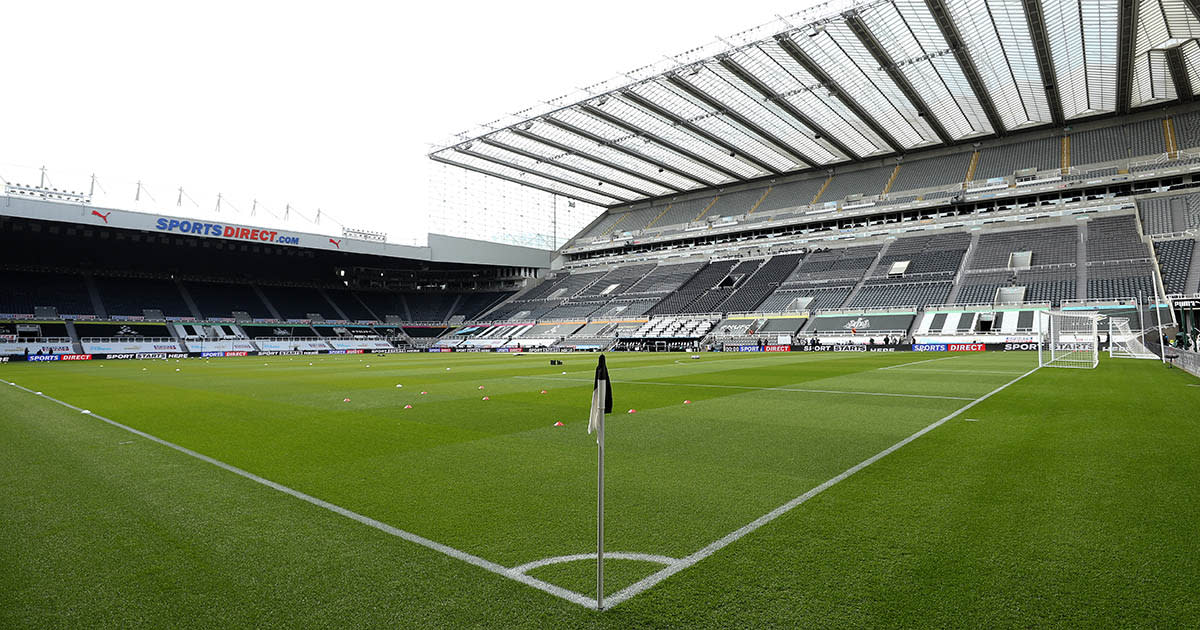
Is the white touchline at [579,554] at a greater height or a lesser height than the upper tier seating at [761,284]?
lesser

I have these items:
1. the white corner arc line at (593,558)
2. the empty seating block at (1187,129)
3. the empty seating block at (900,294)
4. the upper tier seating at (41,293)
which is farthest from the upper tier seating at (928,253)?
the upper tier seating at (41,293)

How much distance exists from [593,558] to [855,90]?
4813cm

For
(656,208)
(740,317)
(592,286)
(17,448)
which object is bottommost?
(17,448)

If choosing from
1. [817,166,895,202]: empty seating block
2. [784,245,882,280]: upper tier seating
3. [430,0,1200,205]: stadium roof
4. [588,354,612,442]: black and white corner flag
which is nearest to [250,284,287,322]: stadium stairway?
[430,0,1200,205]: stadium roof

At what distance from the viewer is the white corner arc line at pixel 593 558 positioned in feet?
12.0

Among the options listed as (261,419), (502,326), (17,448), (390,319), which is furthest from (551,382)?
(390,319)

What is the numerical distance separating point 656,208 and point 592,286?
52.5ft

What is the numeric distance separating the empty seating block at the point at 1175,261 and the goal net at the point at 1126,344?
9579 mm

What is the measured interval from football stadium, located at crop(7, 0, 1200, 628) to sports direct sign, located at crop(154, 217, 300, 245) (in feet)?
0.84

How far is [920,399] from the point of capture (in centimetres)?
1230

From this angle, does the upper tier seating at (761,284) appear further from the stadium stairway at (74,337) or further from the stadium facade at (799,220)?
the stadium stairway at (74,337)

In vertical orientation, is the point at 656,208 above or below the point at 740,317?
above

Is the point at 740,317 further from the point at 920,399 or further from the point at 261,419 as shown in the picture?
the point at 261,419

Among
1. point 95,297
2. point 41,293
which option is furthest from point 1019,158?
point 41,293
